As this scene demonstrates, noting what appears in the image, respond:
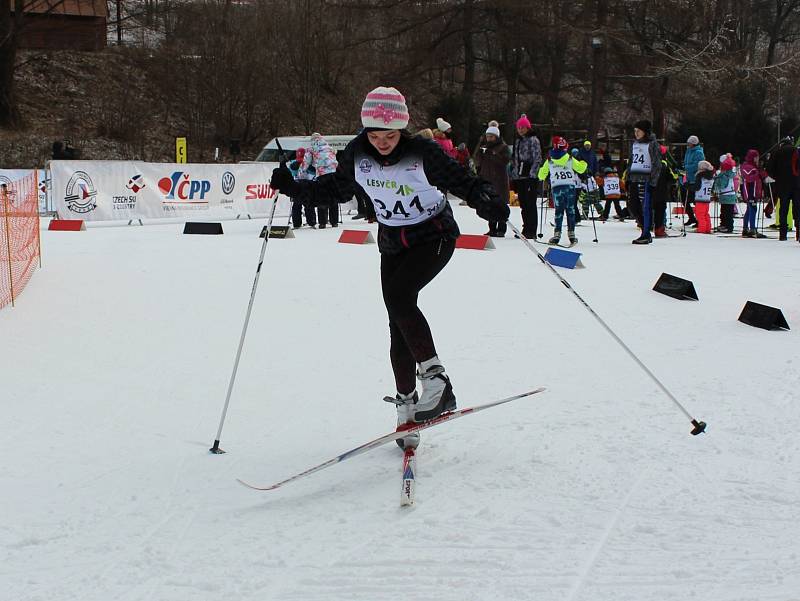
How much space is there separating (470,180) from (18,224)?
8392 millimetres

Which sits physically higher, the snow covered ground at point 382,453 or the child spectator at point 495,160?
the child spectator at point 495,160

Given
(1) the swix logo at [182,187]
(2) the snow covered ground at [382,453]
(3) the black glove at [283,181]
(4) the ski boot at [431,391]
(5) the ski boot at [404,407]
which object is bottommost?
(2) the snow covered ground at [382,453]

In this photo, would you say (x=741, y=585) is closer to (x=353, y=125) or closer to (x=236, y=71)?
(x=236, y=71)

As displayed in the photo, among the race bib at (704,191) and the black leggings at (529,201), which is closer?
the black leggings at (529,201)

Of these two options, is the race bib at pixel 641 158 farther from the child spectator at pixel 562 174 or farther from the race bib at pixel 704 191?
the race bib at pixel 704 191

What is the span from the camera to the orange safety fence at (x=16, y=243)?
896 centimetres

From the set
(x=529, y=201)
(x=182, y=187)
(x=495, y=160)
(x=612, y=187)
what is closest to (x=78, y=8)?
(x=182, y=187)

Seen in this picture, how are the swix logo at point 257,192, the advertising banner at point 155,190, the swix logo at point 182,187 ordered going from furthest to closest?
the swix logo at point 257,192 < the swix logo at point 182,187 < the advertising banner at point 155,190

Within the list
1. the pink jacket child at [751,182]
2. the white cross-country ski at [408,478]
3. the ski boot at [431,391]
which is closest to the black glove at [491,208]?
the ski boot at [431,391]

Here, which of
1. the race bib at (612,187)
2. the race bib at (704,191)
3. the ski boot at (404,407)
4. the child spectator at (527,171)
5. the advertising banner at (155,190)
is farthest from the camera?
the race bib at (612,187)

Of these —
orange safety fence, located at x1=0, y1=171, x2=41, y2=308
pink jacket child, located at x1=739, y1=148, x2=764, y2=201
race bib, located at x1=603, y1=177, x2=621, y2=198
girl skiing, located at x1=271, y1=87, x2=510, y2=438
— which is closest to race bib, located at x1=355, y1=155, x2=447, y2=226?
girl skiing, located at x1=271, y1=87, x2=510, y2=438

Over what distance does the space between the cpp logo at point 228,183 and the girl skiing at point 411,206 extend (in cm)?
1677

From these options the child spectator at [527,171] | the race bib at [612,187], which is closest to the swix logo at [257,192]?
the race bib at [612,187]

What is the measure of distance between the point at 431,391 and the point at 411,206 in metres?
0.85
